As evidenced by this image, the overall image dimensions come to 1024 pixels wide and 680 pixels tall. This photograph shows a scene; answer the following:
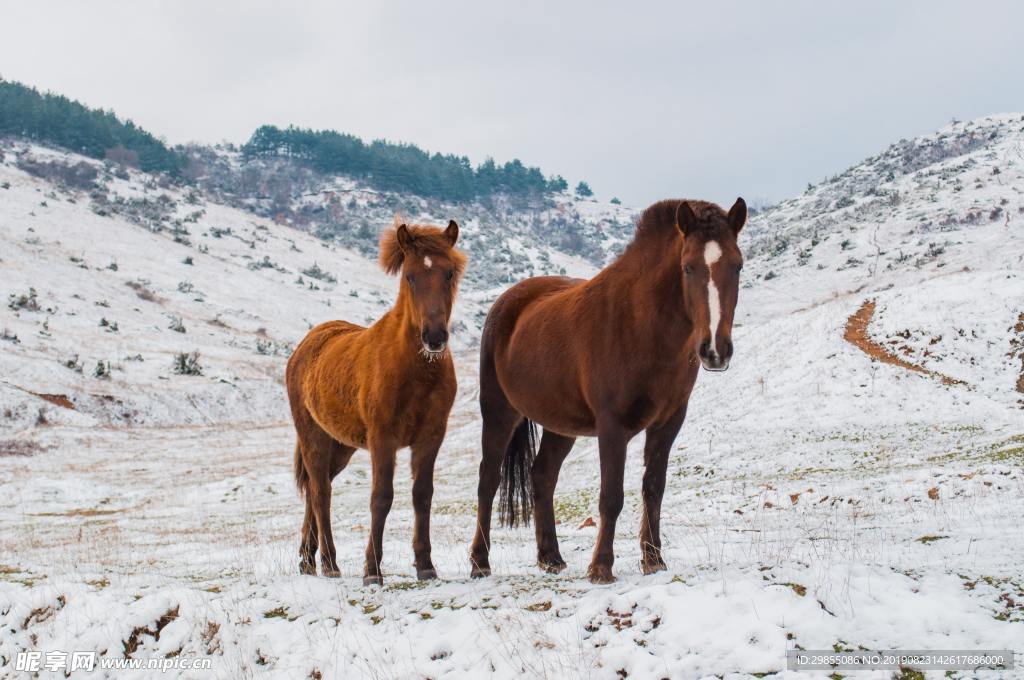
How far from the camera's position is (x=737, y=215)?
5.19 metres

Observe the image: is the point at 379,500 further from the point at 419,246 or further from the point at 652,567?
the point at 652,567

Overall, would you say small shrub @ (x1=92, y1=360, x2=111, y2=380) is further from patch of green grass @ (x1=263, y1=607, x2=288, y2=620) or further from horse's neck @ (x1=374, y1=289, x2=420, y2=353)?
patch of green grass @ (x1=263, y1=607, x2=288, y2=620)

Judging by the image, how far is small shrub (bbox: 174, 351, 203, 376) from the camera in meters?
36.1

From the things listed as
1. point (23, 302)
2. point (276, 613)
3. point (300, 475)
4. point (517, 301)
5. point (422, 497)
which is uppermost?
point (517, 301)

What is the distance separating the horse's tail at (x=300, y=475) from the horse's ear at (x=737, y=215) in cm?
587

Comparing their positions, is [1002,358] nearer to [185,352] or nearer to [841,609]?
[841,609]

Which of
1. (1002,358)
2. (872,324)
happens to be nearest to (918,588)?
(1002,358)

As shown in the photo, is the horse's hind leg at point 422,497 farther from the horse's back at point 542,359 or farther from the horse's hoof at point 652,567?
the horse's hoof at point 652,567

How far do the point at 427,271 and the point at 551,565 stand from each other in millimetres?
3196

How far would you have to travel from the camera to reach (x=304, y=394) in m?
8.23

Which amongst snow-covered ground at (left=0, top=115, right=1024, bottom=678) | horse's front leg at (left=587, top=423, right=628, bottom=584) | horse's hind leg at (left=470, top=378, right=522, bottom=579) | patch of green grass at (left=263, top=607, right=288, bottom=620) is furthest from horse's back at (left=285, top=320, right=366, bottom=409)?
horse's front leg at (left=587, top=423, right=628, bottom=584)

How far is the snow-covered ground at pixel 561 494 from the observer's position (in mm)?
4461

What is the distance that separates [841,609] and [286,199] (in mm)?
136880
